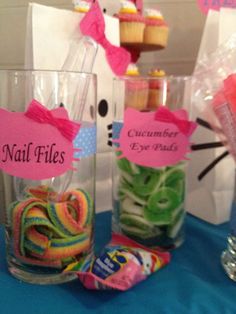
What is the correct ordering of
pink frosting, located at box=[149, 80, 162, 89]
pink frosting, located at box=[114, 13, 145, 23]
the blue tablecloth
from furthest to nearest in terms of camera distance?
pink frosting, located at box=[114, 13, 145, 23], pink frosting, located at box=[149, 80, 162, 89], the blue tablecloth

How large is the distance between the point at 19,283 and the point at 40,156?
0.12 metres

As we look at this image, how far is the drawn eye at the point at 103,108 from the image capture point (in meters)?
0.49

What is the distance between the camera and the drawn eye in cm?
49

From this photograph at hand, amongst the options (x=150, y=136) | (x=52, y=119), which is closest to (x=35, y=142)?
(x=52, y=119)

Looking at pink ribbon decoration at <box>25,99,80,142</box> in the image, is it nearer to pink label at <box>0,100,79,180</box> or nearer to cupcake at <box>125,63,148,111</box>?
pink label at <box>0,100,79,180</box>

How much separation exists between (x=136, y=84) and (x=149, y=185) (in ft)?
0.39

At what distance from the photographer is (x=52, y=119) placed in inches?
12.1

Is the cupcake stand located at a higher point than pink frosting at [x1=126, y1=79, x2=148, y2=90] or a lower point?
lower

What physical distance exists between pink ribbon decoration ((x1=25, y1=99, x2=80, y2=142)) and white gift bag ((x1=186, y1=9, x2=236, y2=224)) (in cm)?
21

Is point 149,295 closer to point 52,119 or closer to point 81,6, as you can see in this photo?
point 52,119

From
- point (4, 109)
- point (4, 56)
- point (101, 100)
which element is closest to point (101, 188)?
point (101, 100)

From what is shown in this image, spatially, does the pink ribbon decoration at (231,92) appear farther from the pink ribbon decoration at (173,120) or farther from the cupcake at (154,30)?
the cupcake at (154,30)

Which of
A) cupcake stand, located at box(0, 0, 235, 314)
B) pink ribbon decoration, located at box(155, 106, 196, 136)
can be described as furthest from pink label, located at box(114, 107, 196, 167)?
cupcake stand, located at box(0, 0, 235, 314)

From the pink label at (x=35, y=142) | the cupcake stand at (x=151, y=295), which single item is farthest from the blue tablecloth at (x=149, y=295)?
the pink label at (x=35, y=142)
